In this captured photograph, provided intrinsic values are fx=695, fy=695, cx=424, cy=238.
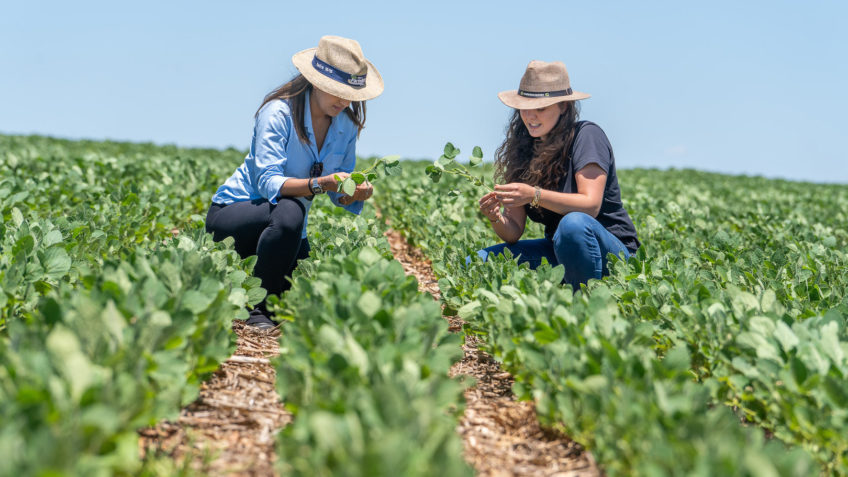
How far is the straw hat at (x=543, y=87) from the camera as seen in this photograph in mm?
4176

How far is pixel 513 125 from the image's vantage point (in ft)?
15.3

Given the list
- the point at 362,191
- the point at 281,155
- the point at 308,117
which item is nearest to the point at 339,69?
the point at 308,117

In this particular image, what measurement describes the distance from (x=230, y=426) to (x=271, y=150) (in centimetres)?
196

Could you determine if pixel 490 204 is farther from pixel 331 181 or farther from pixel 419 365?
pixel 419 365

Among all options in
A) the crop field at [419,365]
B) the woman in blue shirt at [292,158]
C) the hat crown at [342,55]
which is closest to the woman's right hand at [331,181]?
the woman in blue shirt at [292,158]

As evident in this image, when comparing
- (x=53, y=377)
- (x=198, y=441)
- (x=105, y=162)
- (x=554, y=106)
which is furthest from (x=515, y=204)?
(x=105, y=162)

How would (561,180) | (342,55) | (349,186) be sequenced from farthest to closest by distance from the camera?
(561,180), (342,55), (349,186)

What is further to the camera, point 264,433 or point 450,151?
point 450,151

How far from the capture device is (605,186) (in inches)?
176

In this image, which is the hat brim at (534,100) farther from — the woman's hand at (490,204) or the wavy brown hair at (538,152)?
the woman's hand at (490,204)

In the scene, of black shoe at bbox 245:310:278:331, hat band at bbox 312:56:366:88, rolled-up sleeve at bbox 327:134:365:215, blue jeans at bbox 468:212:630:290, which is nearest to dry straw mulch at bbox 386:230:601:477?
blue jeans at bbox 468:212:630:290

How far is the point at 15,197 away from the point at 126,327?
3.89 meters

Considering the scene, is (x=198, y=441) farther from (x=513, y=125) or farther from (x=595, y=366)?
(x=513, y=125)

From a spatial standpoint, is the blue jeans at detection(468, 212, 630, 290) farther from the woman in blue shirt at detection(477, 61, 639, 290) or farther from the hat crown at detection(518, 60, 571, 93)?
the hat crown at detection(518, 60, 571, 93)
